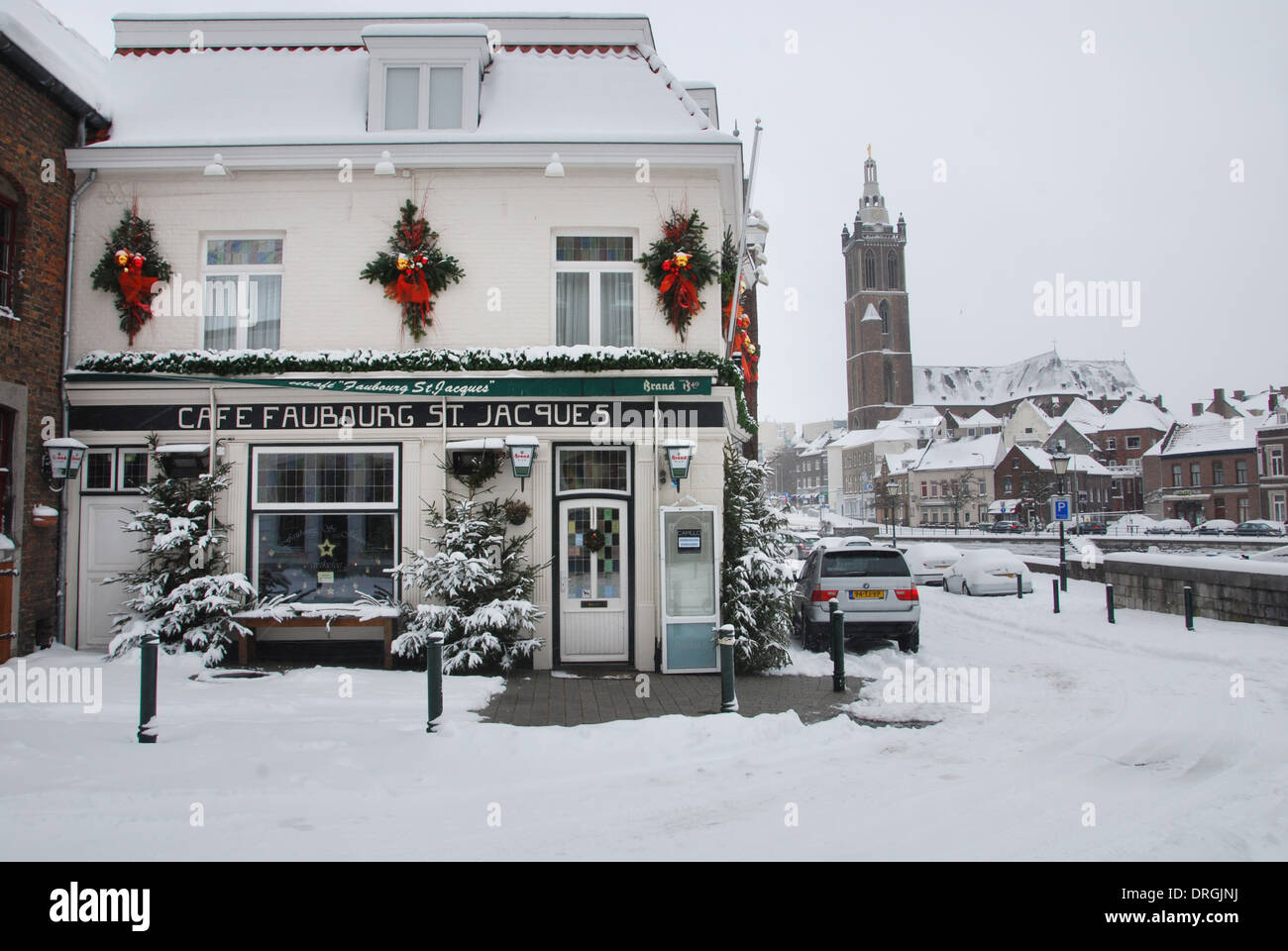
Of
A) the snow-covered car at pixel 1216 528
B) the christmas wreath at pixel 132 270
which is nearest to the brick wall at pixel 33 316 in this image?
the christmas wreath at pixel 132 270

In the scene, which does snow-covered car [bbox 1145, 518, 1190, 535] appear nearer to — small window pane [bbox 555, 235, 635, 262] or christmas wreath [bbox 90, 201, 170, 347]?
small window pane [bbox 555, 235, 635, 262]

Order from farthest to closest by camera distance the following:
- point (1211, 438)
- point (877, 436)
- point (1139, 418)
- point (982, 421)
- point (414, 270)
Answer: point (877, 436)
point (982, 421)
point (1139, 418)
point (1211, 438)
point (414, 270)

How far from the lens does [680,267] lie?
11.3 m

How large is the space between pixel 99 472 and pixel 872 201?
11791 cm

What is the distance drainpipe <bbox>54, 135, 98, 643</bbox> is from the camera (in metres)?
11.4

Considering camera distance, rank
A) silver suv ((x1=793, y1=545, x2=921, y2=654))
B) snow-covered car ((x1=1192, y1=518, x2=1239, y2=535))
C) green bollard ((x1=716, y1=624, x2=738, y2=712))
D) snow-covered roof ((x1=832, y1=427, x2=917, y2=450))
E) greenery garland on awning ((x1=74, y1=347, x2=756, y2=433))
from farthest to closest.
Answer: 1. snow-covered roof ((x1=832, y1=427, x2=917, y2=450))
2. snow-covered car ((x1=1192, y1=518, x2=1239, y2=535))
3. silver suv ((x1=793, y1=545, x2=921, y2=654))
4. greenery garland on awning ((x1=74, y1=347, x2=756, y2=433))
5. green bollard ((x1=716, y1=624, x2=738, y2=712))

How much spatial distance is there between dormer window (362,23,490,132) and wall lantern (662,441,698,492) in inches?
207

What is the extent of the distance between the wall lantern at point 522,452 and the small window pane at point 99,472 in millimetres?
5499

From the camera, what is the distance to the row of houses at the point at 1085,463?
205ft

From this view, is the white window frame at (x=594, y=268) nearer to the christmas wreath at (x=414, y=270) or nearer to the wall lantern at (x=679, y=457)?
the christmas wreath at (x=414, y=270)

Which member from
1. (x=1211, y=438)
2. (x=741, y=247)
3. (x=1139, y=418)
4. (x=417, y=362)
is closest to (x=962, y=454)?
(x=1139, y=418)

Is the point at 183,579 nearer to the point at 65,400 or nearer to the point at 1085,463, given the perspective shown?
the point at 65,400

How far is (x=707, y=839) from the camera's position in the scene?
5484mm

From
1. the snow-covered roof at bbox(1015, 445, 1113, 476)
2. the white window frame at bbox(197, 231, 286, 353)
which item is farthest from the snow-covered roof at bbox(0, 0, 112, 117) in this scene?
the snow-covered roof at bbox(1015, 445, 1113, 476)
